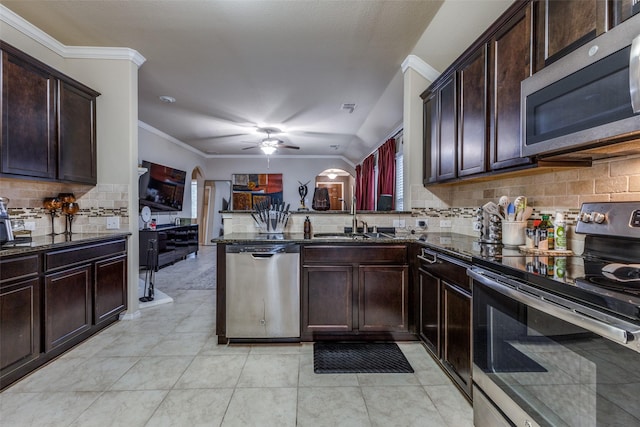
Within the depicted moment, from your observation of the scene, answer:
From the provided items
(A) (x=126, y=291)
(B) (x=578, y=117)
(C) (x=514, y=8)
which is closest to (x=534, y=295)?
(B) (x=578, y=117)

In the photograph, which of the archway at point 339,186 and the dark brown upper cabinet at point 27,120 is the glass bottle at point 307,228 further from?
the archway at point 339,186

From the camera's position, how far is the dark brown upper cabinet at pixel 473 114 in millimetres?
2096

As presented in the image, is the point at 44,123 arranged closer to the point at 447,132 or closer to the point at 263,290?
the point at 263,290

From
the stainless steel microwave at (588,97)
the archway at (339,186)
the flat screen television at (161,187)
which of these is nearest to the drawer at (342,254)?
the stainless steel microwave at (588,97)

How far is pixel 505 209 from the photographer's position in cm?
206

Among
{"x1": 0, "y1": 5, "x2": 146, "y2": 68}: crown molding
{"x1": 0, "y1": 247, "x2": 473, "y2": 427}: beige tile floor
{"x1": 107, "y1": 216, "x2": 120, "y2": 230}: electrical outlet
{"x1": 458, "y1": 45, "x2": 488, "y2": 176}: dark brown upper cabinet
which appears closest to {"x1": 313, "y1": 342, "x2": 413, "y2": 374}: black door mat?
{"x1": 0, "y1": 247, "x2": 473, "y2": 427}: beige tile floor

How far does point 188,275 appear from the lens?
4.95 meters

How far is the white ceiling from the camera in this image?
2.39m

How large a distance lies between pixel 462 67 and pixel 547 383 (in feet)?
7.31

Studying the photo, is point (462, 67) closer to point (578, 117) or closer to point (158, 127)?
point (578, 117)

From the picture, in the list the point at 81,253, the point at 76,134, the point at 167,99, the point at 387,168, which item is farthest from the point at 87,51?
the point at 387,168

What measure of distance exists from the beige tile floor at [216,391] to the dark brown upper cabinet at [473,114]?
156cm

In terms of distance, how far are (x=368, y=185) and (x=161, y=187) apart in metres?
4.68

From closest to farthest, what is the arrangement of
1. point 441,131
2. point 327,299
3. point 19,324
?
point 19,324 → point 327,299 → point 441,131
